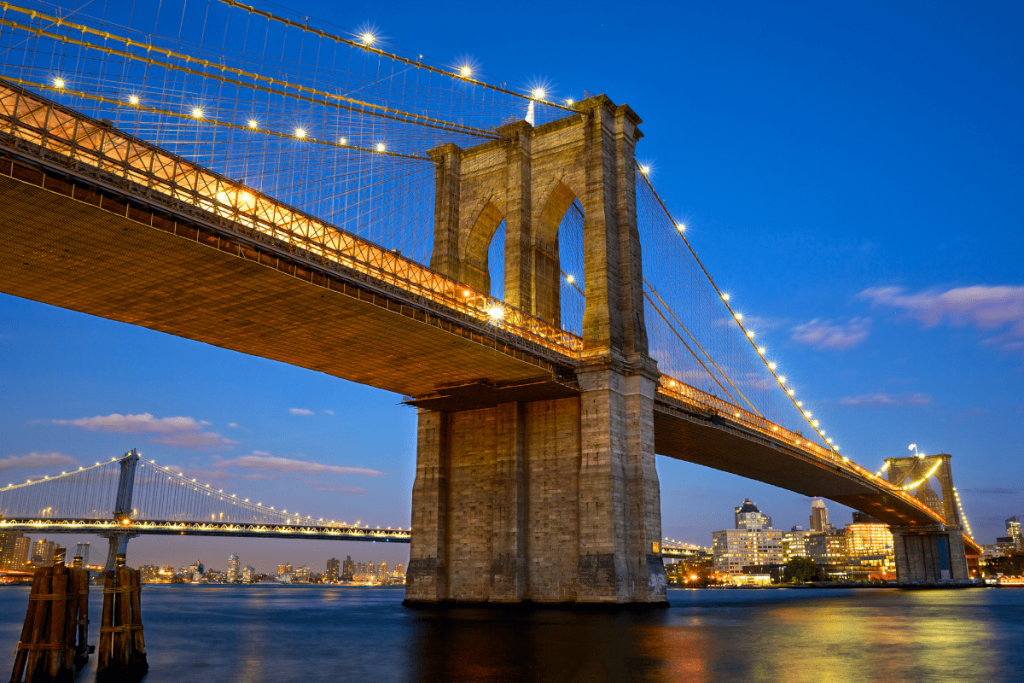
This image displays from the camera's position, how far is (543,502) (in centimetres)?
4131

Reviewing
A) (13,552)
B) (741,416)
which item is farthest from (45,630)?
(13,552)

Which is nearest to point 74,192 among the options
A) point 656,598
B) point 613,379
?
point 613,379

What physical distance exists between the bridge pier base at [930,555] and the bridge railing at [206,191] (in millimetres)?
91792

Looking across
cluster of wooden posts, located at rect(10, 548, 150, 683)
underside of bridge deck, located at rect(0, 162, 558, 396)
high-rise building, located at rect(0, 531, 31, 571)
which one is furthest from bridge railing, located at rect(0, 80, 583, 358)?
high-rise building, located at rect(0, 531, 31, 571)

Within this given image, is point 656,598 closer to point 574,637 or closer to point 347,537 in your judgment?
point 574,637

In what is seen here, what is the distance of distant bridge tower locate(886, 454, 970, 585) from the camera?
10512 centimetres

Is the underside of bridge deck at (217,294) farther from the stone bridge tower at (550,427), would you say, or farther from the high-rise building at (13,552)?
the high-rise building at (13,552)

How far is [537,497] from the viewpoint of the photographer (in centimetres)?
4159

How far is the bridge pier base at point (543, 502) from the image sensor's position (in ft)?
127

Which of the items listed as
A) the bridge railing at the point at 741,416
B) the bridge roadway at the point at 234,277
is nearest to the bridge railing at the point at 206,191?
the bridge roadway at the point at 234,277

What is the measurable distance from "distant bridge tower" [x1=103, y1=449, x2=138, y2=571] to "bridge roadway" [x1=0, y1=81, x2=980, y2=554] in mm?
68126

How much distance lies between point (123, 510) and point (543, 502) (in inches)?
3219

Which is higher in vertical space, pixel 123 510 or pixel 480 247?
pixel 480 247

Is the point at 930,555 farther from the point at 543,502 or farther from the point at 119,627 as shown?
the point at 119,627
